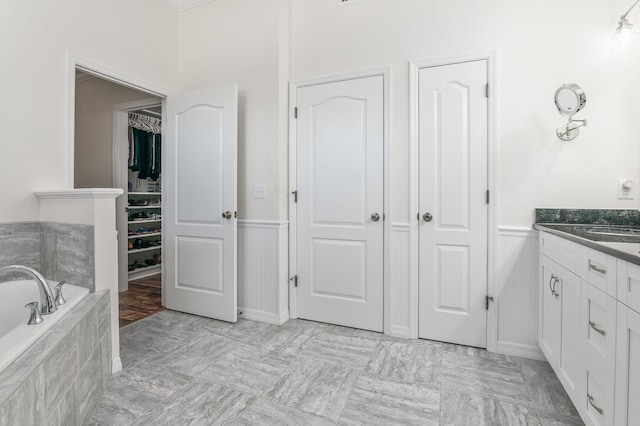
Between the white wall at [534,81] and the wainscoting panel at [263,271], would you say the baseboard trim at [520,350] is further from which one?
the wainscoting panel at [263,271]

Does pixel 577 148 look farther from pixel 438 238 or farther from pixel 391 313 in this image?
pixel 391 313

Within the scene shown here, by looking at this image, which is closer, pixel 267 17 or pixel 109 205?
pixel 109 205

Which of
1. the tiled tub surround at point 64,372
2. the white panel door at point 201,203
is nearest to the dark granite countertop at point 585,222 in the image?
the tiled tub surround at point 64,372

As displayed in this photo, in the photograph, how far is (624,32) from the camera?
1871 millimetres

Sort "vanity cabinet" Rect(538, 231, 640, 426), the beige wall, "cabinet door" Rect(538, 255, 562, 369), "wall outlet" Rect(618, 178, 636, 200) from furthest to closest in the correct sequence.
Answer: the beige wall < "wall outlet" Rect(618, 178, 636, 200) < "cabinet door" Rect(538, 255, 562, 369) < "vanity cabinet" Rect(538, 231, 640, 426)

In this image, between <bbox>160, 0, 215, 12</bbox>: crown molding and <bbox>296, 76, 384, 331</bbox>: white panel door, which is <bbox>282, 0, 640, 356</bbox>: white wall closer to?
<bbox>296, 76, 384, 331</bbox>: white panel door

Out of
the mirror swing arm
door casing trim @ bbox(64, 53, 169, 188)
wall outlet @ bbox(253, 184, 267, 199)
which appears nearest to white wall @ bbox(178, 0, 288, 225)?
wall outlet @ bbox(253, 184, 267, 199)

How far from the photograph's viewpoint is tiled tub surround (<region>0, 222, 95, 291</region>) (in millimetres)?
1866

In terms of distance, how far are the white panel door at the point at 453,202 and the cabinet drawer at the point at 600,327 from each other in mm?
890

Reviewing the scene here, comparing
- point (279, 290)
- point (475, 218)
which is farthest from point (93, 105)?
point (475, 218)

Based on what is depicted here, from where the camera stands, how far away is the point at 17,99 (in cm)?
195

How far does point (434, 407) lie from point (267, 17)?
10.2 feet

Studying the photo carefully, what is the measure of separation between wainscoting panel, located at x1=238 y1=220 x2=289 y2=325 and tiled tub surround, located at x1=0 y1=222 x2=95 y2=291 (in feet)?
3.97

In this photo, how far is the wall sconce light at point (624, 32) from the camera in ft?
6.04
